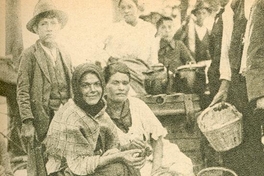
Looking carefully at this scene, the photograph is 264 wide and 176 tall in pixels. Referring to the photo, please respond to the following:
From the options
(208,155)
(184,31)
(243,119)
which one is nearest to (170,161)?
(208,155)

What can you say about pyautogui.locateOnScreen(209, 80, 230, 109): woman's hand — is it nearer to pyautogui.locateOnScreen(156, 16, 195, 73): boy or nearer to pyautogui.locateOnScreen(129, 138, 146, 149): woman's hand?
pyautogui.locateOnScreen(156, 16, 195, 73): boy

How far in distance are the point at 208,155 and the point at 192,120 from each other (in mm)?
219

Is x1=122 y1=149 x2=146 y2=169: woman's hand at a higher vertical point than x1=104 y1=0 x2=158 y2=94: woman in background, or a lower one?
lower

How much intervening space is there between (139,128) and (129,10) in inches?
27.8

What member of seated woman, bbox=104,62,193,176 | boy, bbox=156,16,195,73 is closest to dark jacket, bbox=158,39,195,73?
boy, bbox=156,16,195,73

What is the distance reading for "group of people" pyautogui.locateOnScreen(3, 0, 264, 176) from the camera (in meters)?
2.85

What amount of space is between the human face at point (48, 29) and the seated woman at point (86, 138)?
10.2 inches

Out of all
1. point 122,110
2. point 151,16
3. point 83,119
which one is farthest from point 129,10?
point 83,119

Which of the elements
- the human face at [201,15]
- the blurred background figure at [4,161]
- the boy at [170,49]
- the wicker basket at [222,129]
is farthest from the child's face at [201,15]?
the blurred background figure at [4,161]

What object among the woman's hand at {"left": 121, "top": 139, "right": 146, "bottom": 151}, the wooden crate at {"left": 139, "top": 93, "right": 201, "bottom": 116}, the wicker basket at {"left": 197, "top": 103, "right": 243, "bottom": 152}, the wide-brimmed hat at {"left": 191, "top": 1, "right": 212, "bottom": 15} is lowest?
the woman's hand at {"left": 121, "top": 139, "right": 146, "bottom": 151}

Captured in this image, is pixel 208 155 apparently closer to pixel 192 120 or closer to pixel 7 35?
pixel 192 120

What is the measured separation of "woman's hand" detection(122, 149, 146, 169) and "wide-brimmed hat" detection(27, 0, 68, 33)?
86cm

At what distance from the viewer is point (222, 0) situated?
2908 mm

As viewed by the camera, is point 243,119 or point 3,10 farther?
point 3,10
